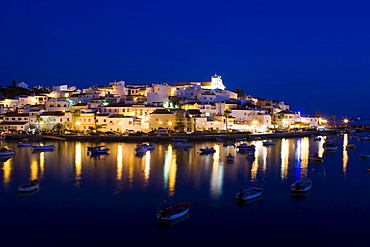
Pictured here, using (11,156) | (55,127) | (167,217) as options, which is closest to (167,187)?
(167,217)

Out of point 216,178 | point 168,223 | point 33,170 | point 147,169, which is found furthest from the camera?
point 147,169

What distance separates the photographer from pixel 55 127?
3070cm

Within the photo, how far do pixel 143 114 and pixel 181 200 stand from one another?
76.0ft

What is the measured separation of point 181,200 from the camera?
891cm

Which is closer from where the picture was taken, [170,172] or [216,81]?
[170,172]

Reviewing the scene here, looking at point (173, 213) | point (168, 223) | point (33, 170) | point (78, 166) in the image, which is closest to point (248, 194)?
point (173, 213)

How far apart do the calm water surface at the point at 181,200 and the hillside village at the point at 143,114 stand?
49.7 ft

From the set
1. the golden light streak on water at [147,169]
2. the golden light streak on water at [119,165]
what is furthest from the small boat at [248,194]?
the golden light streak on water at [119,165]

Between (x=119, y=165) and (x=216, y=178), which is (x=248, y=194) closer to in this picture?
(x=216, y=178)

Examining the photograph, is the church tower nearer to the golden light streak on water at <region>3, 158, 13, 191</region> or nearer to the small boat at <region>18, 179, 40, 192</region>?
the golden light streak on water at <region>3, 158, 13, 191</region>

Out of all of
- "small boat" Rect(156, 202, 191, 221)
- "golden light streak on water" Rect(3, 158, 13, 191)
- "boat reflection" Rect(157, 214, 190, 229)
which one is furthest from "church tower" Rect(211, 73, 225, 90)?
"boat reflection" Rect(157, 214, 190, 229)

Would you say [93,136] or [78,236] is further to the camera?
[93,136]

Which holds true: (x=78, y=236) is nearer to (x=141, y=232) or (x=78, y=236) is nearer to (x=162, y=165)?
(x=141, y=232)

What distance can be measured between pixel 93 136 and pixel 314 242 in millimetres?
22971
